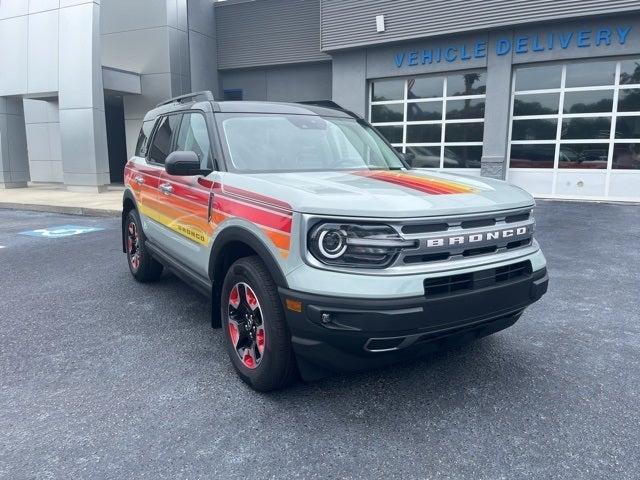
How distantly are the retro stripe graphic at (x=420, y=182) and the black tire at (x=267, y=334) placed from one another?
1054 mm

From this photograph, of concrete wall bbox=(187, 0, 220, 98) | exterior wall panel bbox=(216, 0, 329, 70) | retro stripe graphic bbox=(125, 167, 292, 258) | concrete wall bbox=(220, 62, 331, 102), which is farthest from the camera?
concrete wall bbox=(220, 62, 331, 102)

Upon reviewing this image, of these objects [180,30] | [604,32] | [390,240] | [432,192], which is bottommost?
[390,240]

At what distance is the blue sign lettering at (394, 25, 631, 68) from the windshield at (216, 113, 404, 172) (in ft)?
35.4

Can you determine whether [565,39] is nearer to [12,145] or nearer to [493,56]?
[493,56]

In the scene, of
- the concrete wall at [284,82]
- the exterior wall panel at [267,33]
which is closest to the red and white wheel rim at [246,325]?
the concrete wall at [284,82]

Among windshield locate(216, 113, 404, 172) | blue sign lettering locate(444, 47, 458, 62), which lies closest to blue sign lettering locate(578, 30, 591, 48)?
blue sign lettering locate(444, 47, 458, 62)

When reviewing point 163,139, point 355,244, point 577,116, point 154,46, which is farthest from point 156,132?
point 154,46

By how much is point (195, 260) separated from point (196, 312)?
3.29ft

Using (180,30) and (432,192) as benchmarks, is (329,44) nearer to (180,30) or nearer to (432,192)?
(180,30)

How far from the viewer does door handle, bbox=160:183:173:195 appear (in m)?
4.32

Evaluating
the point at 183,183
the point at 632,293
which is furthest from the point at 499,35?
the point at 183,183

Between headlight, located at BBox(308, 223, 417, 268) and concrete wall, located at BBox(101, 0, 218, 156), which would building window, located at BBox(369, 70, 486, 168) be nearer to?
concrete wall, located at BBox(101, 0, 218, 156)

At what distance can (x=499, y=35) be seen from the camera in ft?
44.0

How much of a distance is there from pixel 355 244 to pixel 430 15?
13.2m
